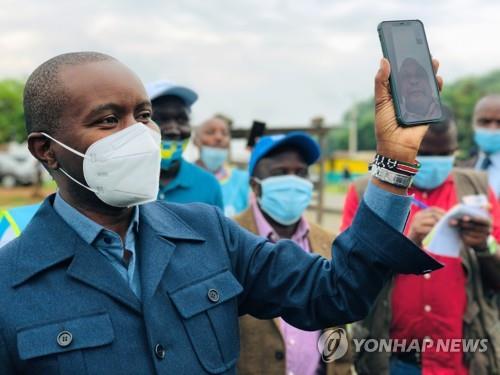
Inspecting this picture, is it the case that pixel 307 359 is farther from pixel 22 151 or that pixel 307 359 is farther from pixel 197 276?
pixel 22 151

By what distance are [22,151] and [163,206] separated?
33757 mm

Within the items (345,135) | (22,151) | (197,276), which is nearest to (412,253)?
(197,276)

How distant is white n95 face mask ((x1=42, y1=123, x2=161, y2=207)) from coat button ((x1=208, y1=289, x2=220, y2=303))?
336 mm

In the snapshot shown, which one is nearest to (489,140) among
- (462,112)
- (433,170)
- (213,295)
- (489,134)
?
(489,134)

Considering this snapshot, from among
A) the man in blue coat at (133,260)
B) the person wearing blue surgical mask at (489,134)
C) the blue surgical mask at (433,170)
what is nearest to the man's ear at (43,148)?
the man in blue coat at (133,260)

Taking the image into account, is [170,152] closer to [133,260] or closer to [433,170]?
[433,170]

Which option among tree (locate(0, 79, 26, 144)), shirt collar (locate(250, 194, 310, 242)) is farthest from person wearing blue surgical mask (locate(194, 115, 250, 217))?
tree (locate(0, 79, 26, 144))

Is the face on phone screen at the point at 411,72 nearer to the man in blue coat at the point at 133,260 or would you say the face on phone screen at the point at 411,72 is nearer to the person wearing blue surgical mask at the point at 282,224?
the man in blue coat at the point at 133,260

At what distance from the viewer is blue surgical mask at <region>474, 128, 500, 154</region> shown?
495 cm

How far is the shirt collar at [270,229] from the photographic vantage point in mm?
3282

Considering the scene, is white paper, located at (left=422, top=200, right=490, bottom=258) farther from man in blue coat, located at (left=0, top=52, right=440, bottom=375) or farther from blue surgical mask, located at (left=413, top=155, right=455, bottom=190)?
man in blue coat, located at (left=0, top=52, right=440, bottom=375)

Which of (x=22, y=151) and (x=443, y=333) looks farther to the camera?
(x=22, y=151)

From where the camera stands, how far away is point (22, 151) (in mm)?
33281

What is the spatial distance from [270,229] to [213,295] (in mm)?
1581
